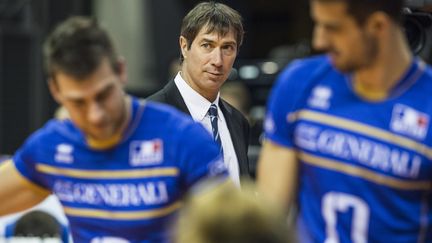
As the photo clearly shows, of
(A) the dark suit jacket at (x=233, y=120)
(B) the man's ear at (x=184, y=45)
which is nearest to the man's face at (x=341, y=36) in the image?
(A) the dark suit jacket at (x=233, y=120)

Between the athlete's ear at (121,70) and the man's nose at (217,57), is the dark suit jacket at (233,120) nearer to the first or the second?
the man's nose at (217,57)

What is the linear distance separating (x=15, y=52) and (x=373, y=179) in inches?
418

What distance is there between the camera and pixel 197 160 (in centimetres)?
436

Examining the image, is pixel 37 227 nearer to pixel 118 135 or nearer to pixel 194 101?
pixel 194 101

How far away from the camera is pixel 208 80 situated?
21.0 feet

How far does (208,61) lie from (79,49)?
2.25 metres

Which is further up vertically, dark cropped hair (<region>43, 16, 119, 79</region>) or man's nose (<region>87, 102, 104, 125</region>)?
dark cropped hair (<region>43, 16, 119, 79</region>)

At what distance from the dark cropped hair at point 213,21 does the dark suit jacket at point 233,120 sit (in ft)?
1.16

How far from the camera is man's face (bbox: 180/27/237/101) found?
641cm

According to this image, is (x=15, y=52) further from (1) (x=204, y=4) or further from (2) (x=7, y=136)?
(1) (x=204, y=4)

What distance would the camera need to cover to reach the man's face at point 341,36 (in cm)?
399

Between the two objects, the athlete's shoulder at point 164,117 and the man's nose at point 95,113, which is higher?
the man's nose at point 95,113

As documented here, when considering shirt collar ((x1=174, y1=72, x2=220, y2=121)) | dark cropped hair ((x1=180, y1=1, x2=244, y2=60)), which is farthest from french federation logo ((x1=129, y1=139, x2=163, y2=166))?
dark cropped hair ((x1=180, y1=1, x2=244, y2=60))

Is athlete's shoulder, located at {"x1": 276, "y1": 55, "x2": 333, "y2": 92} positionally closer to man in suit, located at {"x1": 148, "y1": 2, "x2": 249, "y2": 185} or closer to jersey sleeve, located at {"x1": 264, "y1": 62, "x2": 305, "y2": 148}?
jersey sleeve, located at {"x1": 264, "y1": 62, "x2": 305, "y2": 148}
